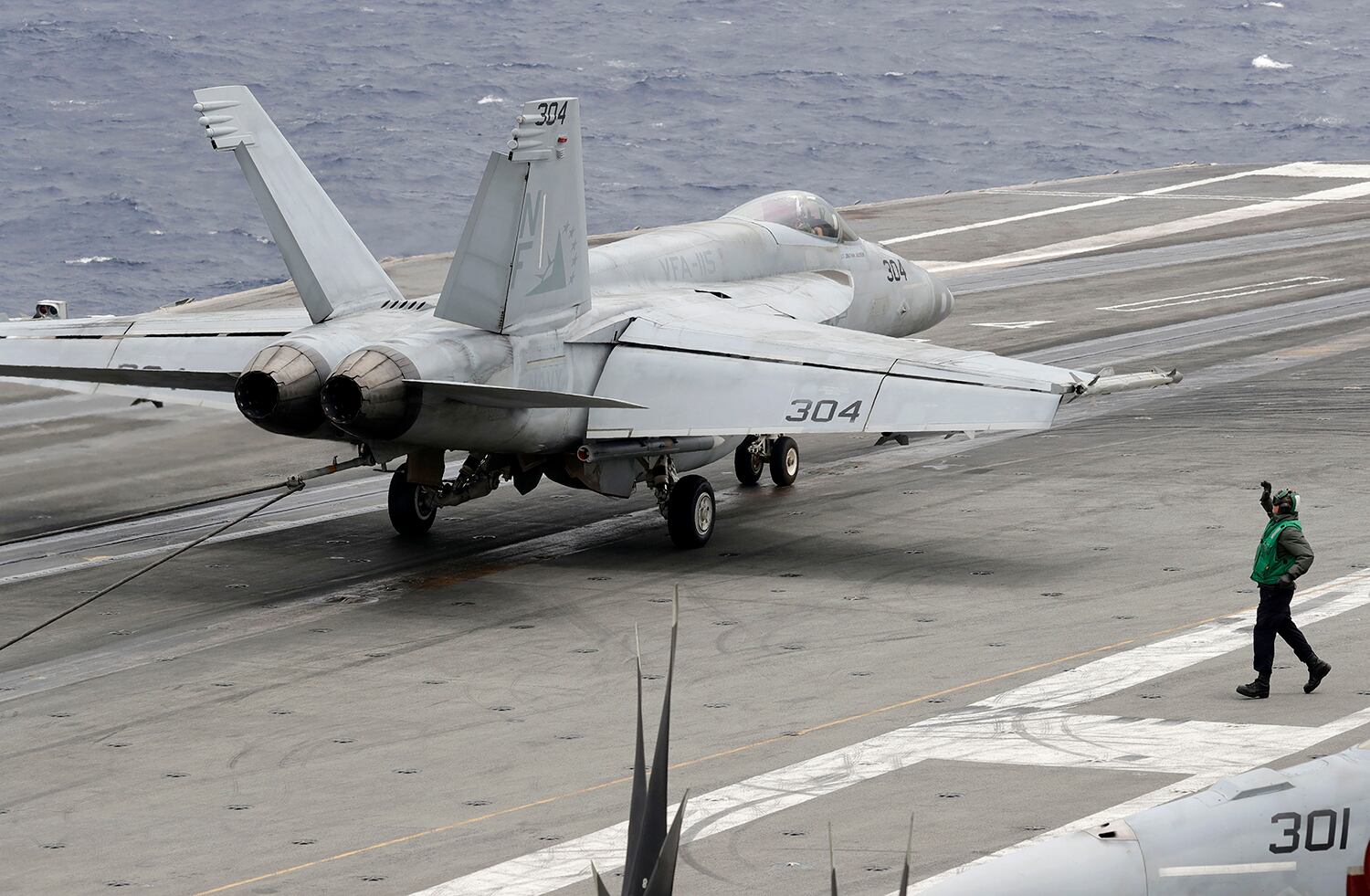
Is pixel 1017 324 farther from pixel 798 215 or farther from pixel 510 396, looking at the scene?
pixel 510 396

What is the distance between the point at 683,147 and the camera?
108m

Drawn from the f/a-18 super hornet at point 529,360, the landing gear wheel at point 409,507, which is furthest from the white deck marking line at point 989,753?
the landing gear wheel at point 409,507

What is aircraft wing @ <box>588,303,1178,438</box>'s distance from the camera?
20.1 m

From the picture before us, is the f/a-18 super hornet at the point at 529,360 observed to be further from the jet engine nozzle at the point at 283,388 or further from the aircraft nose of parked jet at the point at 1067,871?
the aircraft nose of parked jet at the point at 1067,871

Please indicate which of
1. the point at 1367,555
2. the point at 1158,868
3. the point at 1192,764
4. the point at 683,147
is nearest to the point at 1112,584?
the point at 1367,555

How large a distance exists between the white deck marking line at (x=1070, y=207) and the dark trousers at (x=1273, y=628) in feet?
122

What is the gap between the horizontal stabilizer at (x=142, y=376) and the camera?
70.3 feet

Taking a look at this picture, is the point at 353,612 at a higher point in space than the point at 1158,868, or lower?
lower

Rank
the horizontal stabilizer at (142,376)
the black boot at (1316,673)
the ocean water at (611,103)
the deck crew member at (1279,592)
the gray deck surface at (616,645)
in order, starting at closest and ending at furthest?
the gray deck surface at (616,645), the deck crew member at (1279,592), the black boot at (1316,673), the horizontal stabilizer at (142,376), the ocean water at (611,103)

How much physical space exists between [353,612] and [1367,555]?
36.6ft

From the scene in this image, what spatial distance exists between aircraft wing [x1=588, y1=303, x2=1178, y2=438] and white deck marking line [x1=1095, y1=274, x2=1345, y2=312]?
21245 mm

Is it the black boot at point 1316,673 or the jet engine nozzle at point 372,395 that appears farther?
the jet engine nozzle at point 372,395

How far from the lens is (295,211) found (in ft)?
72.6

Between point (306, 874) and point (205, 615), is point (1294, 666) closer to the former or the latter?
point (306, 874)
